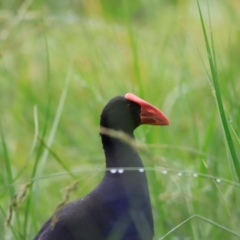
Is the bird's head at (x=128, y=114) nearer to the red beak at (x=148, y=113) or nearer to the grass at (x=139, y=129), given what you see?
the red beak at (x=148, y=113)

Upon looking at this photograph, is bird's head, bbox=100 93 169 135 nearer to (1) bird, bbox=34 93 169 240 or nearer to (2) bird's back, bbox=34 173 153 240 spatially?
(1) bird, bbox=34 93 169 240

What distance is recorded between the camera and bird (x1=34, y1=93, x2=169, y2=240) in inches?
87.1

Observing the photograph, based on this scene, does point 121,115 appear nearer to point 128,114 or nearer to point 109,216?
point 128,114

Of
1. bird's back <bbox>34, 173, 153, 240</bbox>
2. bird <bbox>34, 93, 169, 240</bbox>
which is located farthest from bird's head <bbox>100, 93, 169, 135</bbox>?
bird's back <bbox>34, 173, 153, 240</bbox>

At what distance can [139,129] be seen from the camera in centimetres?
284

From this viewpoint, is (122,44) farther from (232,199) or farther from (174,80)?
(232,199)

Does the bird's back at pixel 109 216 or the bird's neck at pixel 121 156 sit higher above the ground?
the bird's neck at pixel 121 156

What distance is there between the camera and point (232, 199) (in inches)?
103

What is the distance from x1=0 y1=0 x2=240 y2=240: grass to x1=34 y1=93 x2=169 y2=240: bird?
79 mm

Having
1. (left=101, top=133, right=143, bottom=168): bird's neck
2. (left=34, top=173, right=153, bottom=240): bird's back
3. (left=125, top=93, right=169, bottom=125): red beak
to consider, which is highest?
(left=125, top=93, right=169, bottom=125): red beak

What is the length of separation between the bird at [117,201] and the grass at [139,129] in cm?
8

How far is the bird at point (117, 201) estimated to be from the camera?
7.26ft

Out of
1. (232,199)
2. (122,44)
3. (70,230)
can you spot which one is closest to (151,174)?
(232,199)

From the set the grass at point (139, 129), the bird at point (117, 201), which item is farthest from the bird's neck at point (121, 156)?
the grass at point (139, 129)
